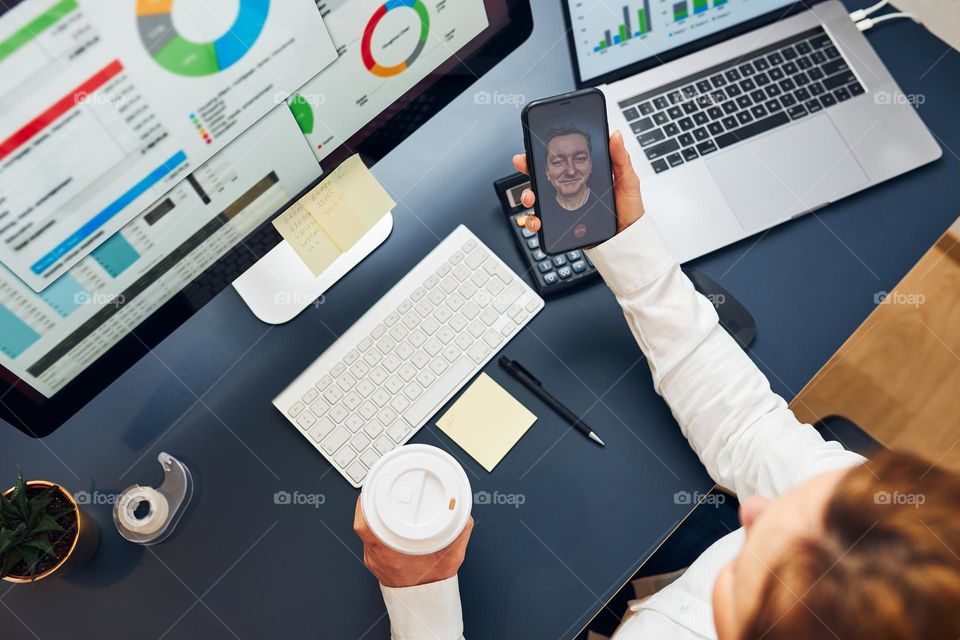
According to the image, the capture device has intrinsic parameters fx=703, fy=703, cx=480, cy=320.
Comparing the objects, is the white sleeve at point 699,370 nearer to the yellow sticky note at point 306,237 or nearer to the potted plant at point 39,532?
the yellow sticky note at point 306,237

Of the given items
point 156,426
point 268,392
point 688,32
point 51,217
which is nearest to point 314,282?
point 268,392

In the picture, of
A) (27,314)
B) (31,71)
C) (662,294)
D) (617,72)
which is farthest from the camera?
(617,72)

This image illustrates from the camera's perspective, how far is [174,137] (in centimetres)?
58

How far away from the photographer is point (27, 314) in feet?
1.91

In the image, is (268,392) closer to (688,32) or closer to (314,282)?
(314,282)

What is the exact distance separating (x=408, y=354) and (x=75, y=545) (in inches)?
16.1

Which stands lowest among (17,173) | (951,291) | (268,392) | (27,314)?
(951,291)

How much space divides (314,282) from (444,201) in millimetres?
205

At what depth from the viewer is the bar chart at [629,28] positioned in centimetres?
89

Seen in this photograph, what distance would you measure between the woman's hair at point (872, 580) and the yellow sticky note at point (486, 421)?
0.33 m

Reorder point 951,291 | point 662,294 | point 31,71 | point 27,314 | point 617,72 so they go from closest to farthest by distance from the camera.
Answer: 1. point 31,71
2. point 27,314
3. point 662,294
4. point 617,72
5. point 951,291

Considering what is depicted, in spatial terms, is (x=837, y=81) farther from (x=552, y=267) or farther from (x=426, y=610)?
(x=426, y=610)

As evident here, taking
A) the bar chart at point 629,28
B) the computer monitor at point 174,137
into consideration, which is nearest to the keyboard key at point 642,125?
the bar chart at point 629,28

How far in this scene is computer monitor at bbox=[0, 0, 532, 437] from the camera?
0.50 m
